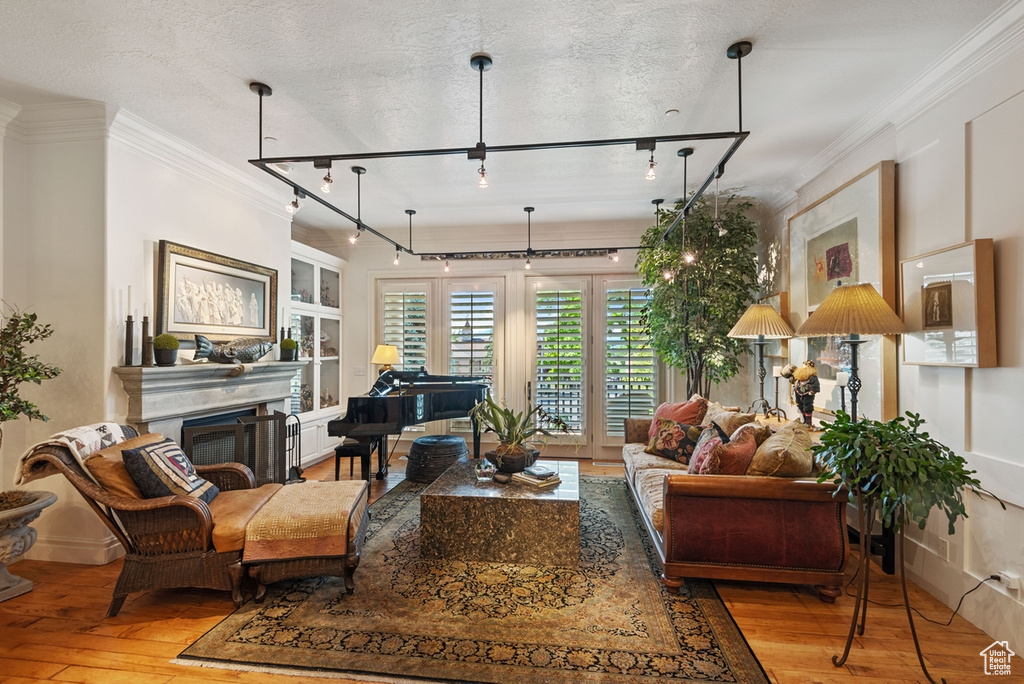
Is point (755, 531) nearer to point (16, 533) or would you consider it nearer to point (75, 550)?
point (16, 533)

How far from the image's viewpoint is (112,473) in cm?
235

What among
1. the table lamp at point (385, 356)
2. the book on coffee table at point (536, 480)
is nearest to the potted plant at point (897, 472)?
the book on coffee table at point (536, 480)

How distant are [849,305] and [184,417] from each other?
14.1 ft

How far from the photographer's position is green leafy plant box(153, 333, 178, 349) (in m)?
3.05

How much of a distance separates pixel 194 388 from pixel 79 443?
39.7 inches

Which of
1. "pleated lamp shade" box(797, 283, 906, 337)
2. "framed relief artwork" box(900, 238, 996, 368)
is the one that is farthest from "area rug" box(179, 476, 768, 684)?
"framed relief artwork" box(900, 238, 996, 368)

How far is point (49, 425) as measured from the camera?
9.66 feet

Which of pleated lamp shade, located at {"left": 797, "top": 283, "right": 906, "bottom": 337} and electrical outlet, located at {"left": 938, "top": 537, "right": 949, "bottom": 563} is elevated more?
pleated lamp shade, located at {"left": 797, "top": 283, "right": 906, "bottom": 337}

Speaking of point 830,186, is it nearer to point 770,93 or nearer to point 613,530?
point 770,93

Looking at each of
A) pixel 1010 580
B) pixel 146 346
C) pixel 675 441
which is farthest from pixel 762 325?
pixel 146 346

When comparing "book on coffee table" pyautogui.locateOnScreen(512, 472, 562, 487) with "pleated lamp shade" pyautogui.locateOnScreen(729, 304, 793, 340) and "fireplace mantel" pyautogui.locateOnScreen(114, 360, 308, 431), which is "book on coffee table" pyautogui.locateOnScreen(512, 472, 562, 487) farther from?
"fireplace mantel" pyautogui.locateOnScreen(114, 360, 308, 431)

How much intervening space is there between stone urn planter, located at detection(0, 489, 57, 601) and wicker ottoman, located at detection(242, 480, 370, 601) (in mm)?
1192

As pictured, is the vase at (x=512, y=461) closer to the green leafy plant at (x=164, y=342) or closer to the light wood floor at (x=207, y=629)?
the light wood floor at (x=207, y=629)

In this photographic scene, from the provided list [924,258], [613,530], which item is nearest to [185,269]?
[613,530]
